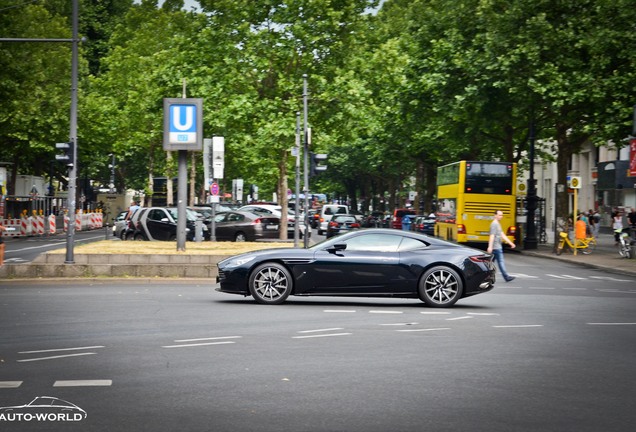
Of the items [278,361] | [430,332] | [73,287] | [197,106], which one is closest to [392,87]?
[197,106]

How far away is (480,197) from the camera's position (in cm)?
4269

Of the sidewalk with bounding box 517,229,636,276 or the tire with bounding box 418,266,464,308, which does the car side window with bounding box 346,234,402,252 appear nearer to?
the tire with bounding box 418,266,464,308

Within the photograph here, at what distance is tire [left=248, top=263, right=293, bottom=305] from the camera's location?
17438mm

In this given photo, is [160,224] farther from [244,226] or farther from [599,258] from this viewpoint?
[599,258]

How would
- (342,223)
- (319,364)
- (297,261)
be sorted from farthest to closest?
1. (342,223)
2. (297,261)
3. (319,364)

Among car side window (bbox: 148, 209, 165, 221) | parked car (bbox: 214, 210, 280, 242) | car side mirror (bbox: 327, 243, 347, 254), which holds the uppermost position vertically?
car side window (bbox: 148, 209, 165, 221)

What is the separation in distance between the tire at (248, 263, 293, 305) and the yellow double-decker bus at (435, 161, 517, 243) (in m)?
25.5

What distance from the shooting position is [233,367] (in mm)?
10117

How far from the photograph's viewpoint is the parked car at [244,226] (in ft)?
136

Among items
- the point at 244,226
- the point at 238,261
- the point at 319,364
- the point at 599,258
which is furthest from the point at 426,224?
the point at 319,364

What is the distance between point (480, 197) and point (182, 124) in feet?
59.3

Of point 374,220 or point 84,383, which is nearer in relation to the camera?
point 84,383

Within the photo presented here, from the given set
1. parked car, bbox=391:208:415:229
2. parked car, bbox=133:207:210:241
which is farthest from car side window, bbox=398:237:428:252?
parked car, bbox=391:208:415:229

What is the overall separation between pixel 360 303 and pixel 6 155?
47.1 meters
